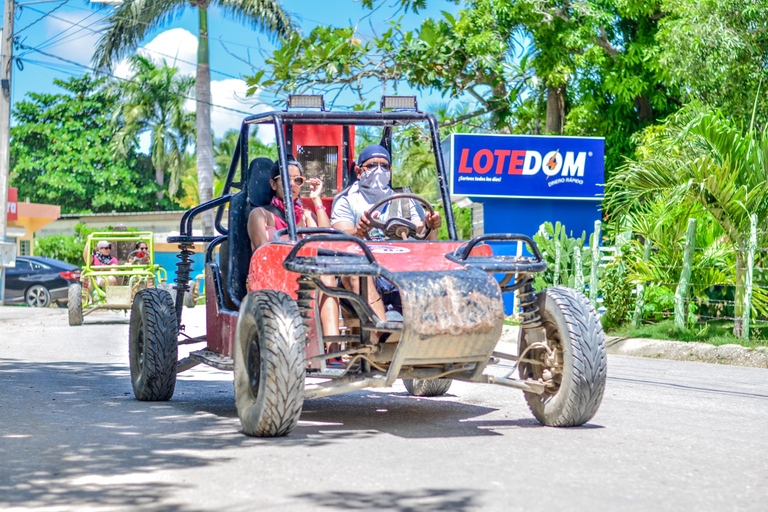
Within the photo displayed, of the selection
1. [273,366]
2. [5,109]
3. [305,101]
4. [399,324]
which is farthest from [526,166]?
[273,366]

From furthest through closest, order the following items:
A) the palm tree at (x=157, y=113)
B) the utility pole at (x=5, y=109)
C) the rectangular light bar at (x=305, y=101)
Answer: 1. the palm tree at (x=157, y=113)
2. the utility pole at (x=5, y=109)
3. the rectangular light bar at (x=305, y=101)

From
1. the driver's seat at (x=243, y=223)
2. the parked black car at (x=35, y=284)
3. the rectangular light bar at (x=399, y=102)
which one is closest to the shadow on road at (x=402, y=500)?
the driver's seat at (x=243, y=223)

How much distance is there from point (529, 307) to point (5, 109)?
2275 cm

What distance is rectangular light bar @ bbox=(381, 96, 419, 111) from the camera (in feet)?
22.4

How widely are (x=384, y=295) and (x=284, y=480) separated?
6.18ft

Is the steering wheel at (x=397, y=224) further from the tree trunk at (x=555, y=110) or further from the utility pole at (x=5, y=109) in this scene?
the utility pole at (x=5, y=109)

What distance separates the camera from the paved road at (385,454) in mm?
3980

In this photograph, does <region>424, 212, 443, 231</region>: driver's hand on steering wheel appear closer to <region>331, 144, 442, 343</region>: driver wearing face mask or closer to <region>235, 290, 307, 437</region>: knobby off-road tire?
<region>331, 144, 442, 343</region>: driver wearing face mask

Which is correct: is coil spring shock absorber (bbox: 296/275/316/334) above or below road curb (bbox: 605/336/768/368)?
above

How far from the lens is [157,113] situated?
51812 millimetres

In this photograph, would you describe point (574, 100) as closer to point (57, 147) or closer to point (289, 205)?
point (289, 205)

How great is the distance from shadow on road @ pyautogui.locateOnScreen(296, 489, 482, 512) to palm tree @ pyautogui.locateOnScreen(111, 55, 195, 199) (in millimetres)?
48434

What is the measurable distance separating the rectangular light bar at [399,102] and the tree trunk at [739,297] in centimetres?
727

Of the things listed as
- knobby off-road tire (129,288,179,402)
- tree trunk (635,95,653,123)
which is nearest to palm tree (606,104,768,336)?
knobby off-road tire (129,288,179,402)
